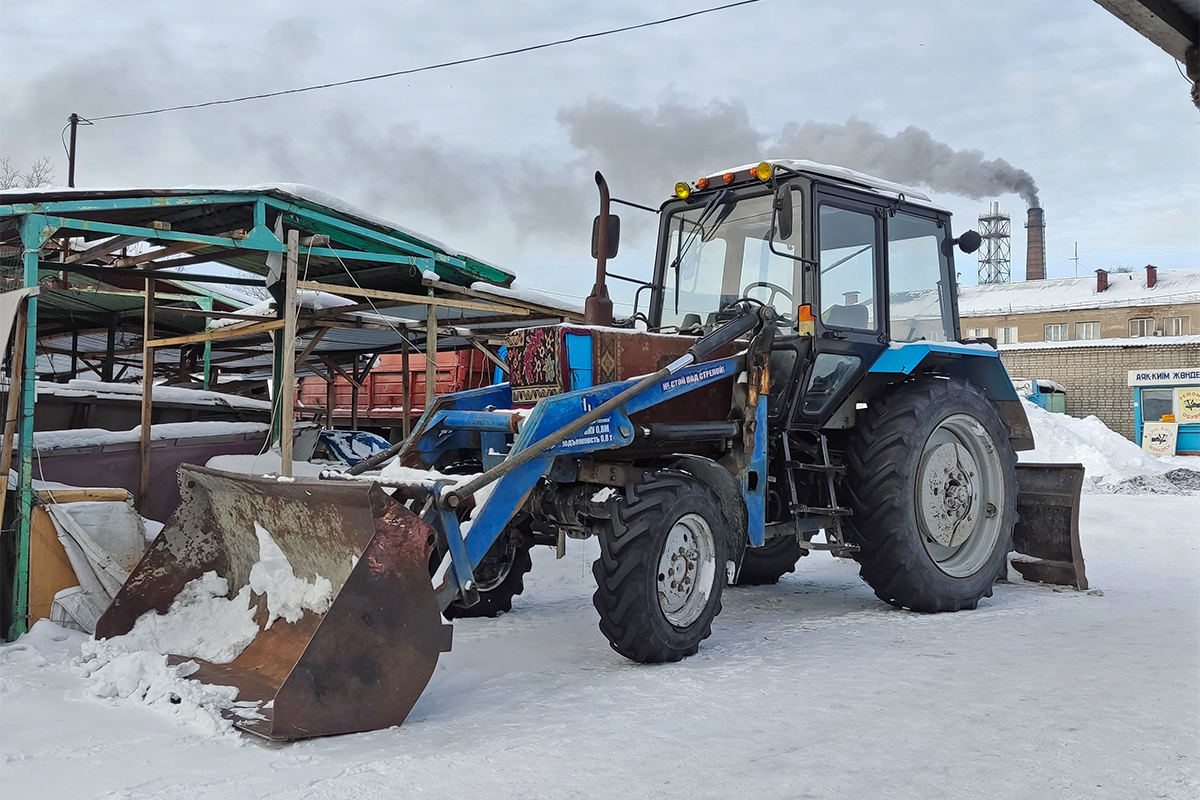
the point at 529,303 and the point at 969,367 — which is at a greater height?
the point at 529,303

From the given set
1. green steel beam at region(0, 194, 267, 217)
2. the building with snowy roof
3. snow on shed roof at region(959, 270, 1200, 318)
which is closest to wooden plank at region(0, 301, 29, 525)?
green steel beam at region(0, 194, 267, 217)

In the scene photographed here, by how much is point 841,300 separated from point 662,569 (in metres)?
2.18

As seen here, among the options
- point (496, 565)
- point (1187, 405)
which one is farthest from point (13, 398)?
point (1187, 405)

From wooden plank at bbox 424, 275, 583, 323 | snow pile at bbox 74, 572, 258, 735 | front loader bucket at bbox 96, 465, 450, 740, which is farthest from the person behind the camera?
wooden plank at bbox 424, 275, 583, 323

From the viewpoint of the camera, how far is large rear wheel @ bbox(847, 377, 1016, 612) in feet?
18.6

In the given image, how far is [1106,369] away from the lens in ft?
92.2

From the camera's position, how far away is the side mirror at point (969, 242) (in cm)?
639

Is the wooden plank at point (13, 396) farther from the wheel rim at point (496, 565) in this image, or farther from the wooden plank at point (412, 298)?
the wheel rim at point (496, 565)

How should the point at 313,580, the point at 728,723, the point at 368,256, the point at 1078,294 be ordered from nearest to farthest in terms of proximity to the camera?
the point at 728,723 < the point at 313,580 < the point at 368,256 < the point at 1078,294

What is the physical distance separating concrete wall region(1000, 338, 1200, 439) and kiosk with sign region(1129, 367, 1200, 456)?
1.09 meters

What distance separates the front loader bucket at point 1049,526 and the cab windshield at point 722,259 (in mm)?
2495

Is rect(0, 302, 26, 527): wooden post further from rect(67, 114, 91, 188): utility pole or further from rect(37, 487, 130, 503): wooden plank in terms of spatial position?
rect(67, 114, 91, 188): utility pole

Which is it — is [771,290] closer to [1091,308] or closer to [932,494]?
[932,494]

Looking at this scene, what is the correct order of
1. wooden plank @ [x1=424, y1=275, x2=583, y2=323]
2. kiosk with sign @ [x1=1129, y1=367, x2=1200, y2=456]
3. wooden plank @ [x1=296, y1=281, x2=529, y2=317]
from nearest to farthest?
wooden plank @ [x1=296, y1=281, x2=529, y2=317] → wooden plank @ [x1=424, y1=275, x2=583, y2=323] → kiosk with sign @ [x1=1129, y1=367, x2=1200, y2=456]
